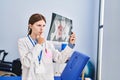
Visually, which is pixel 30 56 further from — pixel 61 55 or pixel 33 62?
pixel 61 55

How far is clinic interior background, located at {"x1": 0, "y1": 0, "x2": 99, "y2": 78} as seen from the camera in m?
3.43

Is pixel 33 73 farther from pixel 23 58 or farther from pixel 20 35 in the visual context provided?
pixel 20 35

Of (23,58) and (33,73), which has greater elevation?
(23,58)

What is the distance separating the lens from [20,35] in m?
3.69

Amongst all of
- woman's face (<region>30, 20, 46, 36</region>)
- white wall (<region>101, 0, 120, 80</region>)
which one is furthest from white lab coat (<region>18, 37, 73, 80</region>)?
white wall (<region>101, 0, 120, 80</region>)

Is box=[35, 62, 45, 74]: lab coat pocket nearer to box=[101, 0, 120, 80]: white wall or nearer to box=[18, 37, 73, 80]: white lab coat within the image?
box=[18, 37, 73, 80]: white lab coat

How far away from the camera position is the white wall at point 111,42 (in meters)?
0.51

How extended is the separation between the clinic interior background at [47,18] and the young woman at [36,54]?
160cm

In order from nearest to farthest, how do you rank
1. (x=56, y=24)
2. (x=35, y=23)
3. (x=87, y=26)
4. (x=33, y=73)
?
(x=33, y=73) → (x=35, y=23) → (x=56, y=24) → (x=87, y=26)

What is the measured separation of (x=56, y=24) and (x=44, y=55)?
4.26 feet

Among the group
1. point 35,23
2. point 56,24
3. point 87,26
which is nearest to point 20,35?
point 56,24

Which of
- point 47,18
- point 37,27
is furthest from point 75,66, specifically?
point 47,18

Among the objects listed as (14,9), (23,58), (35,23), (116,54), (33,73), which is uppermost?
(14,9)

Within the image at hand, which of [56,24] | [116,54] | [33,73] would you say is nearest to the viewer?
[116,54]
